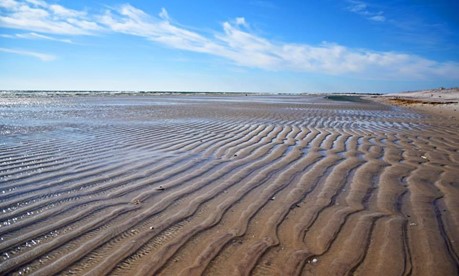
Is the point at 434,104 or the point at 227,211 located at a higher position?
the point at 434,104

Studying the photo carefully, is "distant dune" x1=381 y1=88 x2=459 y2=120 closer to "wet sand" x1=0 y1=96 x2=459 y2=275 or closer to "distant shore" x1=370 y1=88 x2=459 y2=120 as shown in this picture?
"distant shore" x1=370 y1=88 x2=459 y2=120

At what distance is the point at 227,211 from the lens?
347 centimetres

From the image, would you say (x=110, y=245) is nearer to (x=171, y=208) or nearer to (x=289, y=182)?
(x=171, y=208)

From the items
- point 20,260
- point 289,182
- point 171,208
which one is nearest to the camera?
point 20,260

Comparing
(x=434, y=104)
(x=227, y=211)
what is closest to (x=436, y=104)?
(x=434, y=104)

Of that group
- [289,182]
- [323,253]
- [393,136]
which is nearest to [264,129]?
[393,136]

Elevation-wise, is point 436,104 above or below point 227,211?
above

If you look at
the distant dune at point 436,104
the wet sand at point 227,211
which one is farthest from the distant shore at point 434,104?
the wet sand at point 227,211

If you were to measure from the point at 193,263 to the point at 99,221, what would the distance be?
1172 mm

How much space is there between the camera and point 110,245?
2719 mm

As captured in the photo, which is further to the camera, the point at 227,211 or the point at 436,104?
the point at 436,104

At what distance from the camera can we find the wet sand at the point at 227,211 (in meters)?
2.52

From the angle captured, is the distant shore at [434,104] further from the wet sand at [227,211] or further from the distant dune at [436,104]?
the wet sand at [227,211]

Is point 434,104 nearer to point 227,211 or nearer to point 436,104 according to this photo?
point 436,104
